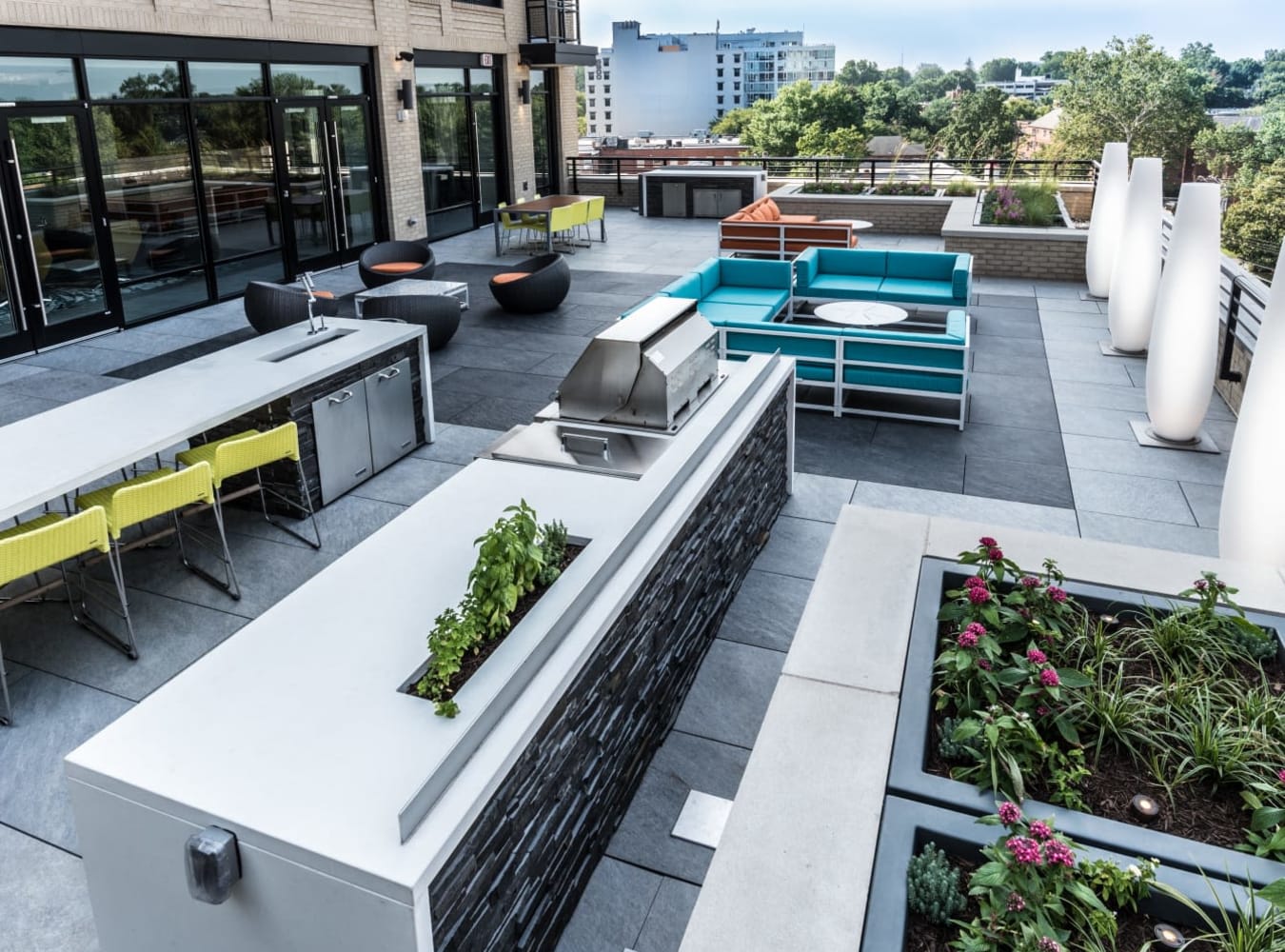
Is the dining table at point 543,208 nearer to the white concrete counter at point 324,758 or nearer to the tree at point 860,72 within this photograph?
the white concrete counter at point 324,758

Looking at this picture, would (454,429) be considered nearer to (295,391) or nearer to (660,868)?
(295,391)

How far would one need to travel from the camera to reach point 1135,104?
230 ft

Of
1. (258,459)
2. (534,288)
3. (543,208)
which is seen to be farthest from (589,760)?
(543,208)

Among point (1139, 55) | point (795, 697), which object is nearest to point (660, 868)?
point (795, 697)

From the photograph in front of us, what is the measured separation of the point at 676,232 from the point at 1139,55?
6849 centimetres

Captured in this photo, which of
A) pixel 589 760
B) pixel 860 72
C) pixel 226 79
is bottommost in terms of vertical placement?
pixel 589 760

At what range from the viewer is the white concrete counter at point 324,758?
95.3 inches

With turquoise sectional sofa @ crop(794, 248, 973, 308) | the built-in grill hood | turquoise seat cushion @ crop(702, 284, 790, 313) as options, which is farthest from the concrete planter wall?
the built-in grill hood

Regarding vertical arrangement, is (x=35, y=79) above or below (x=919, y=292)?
above

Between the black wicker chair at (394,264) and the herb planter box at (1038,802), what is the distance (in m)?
9.67

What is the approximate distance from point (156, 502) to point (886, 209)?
1482 cm

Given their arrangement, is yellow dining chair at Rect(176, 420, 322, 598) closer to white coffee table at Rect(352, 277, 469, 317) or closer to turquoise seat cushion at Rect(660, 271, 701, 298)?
turquoise seat cushion at Rect(660, 271, 701, 298)

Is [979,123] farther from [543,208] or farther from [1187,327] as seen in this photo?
[1187,327]

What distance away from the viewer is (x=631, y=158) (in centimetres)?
2055
